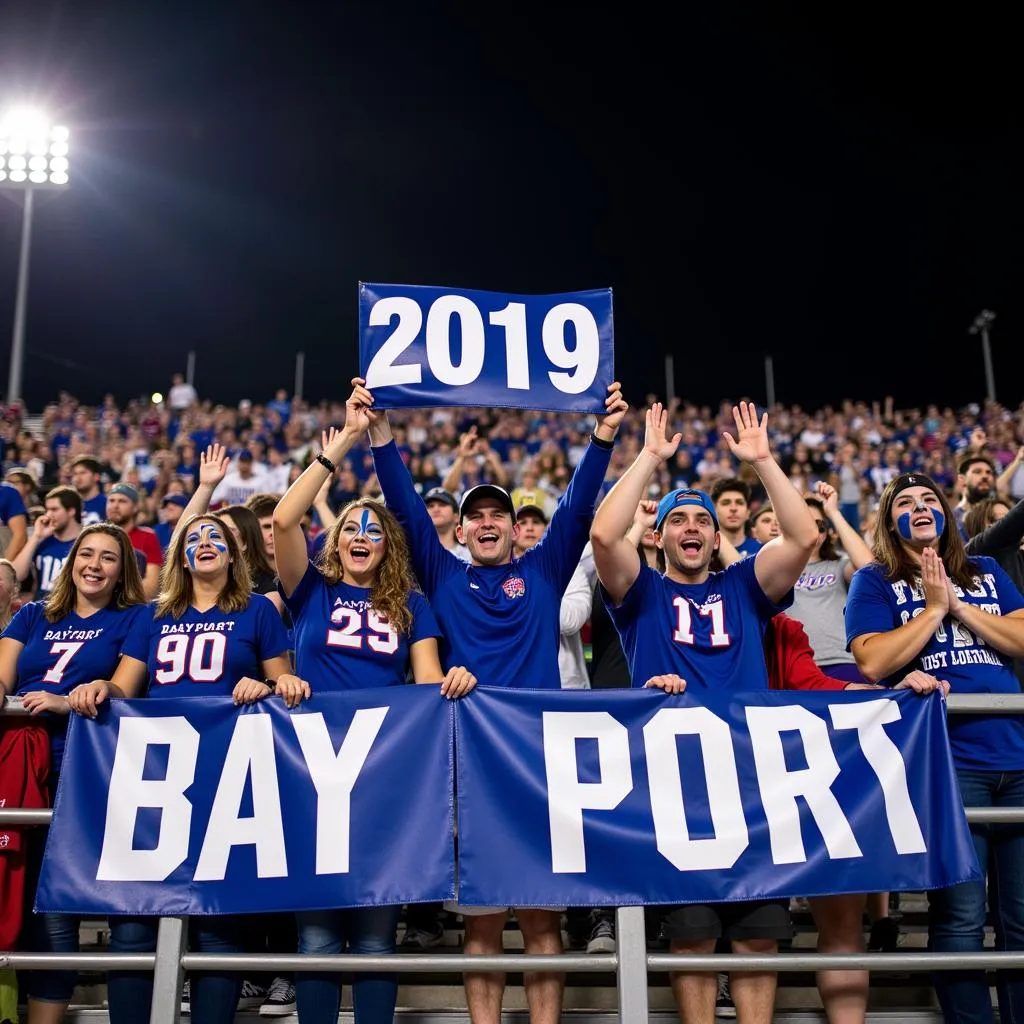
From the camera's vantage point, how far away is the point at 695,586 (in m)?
3.77

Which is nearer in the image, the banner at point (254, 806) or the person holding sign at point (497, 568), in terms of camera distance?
the banner at point (254, 806)

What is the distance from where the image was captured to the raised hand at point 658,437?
3.84 meters

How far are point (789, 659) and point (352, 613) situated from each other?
182 centimetres

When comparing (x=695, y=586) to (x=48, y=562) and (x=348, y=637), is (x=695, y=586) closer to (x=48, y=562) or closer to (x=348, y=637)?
(x=348, y=637)

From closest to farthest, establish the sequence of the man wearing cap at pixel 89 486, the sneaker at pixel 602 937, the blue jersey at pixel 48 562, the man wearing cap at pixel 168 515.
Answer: the sneaker at pixel 602 937
the blue jersey at pixel 48 562
the man wearing cap at pixel 168 515
the man wearing cap at pixel 89 486

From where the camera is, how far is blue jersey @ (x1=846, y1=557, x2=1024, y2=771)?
349 cm

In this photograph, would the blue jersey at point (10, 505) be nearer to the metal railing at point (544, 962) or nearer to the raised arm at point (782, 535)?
the metal railing at point (544, 962)

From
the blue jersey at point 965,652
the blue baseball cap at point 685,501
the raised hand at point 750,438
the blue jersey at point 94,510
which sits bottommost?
the blue jersey at point 965,652

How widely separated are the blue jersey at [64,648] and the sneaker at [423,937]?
1.64m

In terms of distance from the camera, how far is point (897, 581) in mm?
3836

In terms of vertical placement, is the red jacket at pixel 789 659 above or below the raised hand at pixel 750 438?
below

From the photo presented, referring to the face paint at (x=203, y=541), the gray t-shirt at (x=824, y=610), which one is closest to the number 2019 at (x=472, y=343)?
the face paint at (x=203, y=541)

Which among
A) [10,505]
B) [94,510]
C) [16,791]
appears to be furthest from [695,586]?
[94,510]

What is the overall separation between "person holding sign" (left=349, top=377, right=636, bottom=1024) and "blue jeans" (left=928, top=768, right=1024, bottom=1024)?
53.4 inches
